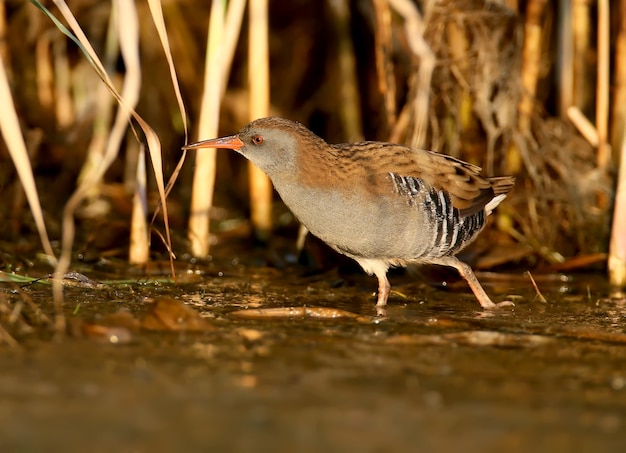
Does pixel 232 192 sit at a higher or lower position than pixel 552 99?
lower

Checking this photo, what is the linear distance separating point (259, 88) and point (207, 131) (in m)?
0.54

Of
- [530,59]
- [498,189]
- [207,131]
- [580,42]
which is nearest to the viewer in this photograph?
[498,189]

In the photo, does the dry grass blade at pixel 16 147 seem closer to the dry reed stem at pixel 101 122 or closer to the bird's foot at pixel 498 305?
the bird's foot at pixel 498 305

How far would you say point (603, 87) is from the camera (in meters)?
4.84

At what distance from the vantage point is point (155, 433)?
213 centimetres

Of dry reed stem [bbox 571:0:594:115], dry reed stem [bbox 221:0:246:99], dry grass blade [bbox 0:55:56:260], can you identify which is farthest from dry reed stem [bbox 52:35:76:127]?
dry grass blade [bbox 0:55:56:260]

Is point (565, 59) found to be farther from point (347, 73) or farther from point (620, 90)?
point (347, 73)

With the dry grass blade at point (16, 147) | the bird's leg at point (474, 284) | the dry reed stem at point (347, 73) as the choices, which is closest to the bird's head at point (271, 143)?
the bird's leg at point (474, 284)

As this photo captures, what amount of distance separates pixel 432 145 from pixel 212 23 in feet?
4.25

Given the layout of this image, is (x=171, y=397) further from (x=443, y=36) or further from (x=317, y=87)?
(x=317, y=87)

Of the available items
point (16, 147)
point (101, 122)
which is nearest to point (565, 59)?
→ point (101, 122)

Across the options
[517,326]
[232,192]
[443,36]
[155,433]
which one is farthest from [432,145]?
[155,433]

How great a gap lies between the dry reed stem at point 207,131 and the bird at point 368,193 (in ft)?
1.70

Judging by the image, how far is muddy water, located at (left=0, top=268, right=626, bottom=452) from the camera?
2.13 meters
